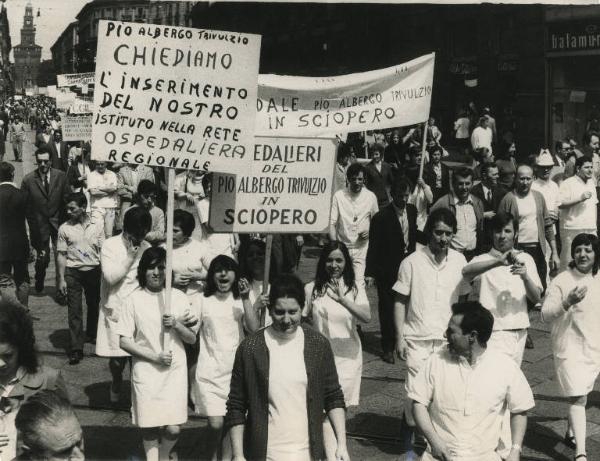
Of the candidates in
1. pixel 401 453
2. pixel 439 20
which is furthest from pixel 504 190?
pixel 439 20

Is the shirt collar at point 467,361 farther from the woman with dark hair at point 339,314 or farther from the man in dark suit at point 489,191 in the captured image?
the man in dark suit at point 489,191

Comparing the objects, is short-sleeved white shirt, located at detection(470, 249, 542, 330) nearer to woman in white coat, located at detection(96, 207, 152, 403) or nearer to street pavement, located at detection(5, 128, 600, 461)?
street pavement, located at detection(5, 128, 600, 461)

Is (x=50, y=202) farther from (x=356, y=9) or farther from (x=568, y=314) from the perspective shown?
(x=356, y=9)

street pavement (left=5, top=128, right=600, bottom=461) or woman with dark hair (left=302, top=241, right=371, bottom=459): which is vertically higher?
woman with dark hair (left=302, top=241, right=371, bottom=459)

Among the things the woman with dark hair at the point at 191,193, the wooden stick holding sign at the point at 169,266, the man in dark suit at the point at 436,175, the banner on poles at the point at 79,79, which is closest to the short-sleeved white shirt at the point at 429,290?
the wooden stick holding sign at the point at 169,266

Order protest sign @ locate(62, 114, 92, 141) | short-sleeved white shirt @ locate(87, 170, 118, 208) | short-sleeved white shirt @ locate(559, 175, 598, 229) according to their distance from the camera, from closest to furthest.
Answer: short-sleeved white shirt @ locate(559, 175, 598, 229) → short-sleeved white shirt @ locate(87, 170, 118, 208) → protest sign @ locate(62, 114, 92, 141)

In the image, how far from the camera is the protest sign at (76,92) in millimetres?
17769

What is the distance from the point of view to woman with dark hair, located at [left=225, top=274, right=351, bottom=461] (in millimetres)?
4344

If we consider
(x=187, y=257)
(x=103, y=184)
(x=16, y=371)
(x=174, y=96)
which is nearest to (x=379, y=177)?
(x=103, y=184)

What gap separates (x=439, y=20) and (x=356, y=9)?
5.99 m

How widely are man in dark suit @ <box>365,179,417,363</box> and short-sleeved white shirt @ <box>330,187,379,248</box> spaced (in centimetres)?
67

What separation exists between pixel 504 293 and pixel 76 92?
582 inches

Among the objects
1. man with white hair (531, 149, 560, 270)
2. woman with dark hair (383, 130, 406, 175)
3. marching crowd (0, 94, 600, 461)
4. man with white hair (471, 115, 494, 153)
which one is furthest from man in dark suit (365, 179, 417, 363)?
man with white hair (471, 115, 494, 153)

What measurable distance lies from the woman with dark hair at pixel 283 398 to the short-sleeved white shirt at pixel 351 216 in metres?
4.85
